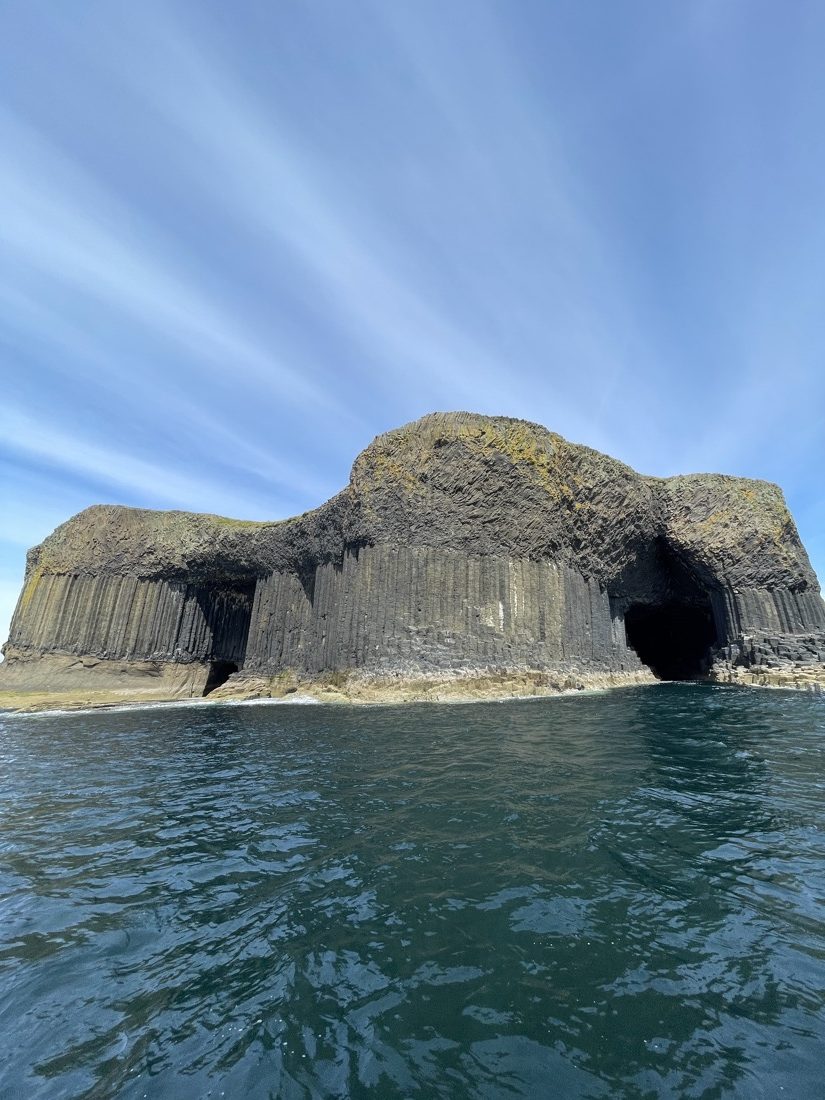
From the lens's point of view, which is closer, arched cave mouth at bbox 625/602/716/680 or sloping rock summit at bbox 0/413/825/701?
sloping rock summit at bbox 0/413/825/701

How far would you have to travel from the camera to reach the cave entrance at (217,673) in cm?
4738

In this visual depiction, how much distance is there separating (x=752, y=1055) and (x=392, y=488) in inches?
1284

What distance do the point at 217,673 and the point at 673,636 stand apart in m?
49.1

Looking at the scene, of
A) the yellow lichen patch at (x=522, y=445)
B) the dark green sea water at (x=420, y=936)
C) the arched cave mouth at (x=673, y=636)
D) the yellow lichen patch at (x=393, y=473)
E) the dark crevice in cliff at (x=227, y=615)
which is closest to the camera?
the dark green sea water at (x=420, y=936)

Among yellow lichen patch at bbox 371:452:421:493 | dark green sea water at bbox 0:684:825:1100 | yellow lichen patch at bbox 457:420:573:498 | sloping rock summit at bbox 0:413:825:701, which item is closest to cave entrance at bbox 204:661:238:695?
sloping rock summit at bbox 0:413:825:701

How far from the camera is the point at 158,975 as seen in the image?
4.01m

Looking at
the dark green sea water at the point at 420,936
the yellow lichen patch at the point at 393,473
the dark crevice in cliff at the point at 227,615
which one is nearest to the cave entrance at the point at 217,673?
the dark crevice in cliff at the point at 227,615

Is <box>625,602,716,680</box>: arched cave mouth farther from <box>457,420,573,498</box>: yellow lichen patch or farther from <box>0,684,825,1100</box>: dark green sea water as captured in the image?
<box>0,684,825,1100</box>: dark green sea water

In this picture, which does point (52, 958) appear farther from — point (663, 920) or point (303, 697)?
point (303, 697)

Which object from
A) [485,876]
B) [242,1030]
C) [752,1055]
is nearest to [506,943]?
[485,876]

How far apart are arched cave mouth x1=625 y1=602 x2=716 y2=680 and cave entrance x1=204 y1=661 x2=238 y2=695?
38996mm

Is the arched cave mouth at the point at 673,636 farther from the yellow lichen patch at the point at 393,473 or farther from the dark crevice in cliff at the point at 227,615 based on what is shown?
the dark crevice in cliff at the point at 227,615

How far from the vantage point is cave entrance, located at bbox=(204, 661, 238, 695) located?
47.4 m

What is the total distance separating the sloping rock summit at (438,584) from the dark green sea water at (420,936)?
22167 mm
